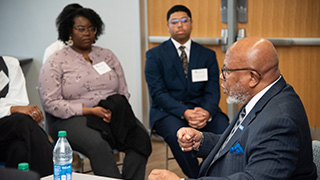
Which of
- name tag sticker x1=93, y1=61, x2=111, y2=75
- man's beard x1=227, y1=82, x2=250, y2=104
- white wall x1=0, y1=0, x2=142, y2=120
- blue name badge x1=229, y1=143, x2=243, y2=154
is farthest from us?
white wall x1=0, y1=0, x2=142, y2=120

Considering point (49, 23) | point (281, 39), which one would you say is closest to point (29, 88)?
point (49, 23)

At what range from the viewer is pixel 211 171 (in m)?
2.18

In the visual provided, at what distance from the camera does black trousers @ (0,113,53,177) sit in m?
3.02

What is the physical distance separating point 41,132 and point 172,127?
3.56ft

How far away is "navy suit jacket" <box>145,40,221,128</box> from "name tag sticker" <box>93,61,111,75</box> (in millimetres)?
371

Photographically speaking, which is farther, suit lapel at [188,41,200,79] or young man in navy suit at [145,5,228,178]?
suit lapel at [188,41,200,79]

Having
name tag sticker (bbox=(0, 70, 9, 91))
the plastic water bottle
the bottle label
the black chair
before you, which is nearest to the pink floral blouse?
name tag sticker (bbox=(0, 70, 9, 91))

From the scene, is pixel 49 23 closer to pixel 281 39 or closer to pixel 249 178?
pixel 281 39

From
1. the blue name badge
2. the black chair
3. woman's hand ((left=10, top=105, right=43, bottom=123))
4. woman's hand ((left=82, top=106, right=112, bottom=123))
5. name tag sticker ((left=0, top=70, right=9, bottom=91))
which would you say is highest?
the black chair

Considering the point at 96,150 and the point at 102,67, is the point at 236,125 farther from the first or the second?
the point at 102,67

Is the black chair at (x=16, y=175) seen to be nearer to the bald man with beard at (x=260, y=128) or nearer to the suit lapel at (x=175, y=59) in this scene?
the bald man with beard at (x=260, y=128)

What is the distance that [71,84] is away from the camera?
358cm

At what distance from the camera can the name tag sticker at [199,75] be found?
3887 millimetres

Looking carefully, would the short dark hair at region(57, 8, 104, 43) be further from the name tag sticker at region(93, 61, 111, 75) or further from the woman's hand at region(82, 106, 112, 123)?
the woman's hand at region(82, 106, 112, 123)
